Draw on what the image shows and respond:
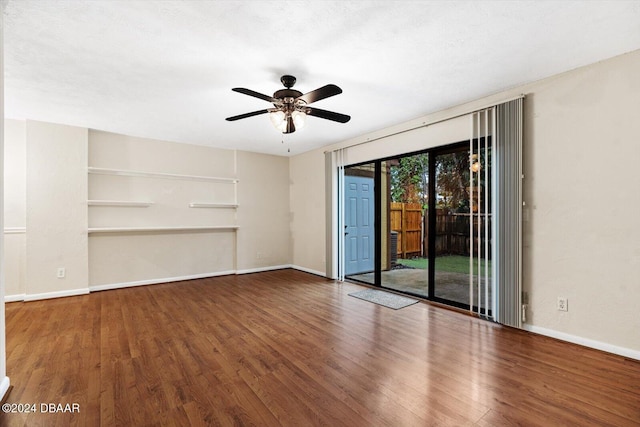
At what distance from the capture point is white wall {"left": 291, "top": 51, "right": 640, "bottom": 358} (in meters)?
2.49

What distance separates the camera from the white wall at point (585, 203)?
249cm

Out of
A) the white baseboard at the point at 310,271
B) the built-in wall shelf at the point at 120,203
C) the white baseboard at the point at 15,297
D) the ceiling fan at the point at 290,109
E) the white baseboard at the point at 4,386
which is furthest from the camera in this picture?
the white baseboard at the point at 310,271

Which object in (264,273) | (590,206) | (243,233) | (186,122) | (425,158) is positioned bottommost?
(264,273)

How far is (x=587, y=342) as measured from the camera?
8.79 ft

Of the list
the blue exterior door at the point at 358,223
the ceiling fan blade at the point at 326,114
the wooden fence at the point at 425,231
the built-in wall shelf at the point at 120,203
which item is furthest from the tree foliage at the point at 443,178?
the built-in wall shelf at the point at 120,203

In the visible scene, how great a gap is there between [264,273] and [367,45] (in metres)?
4.92

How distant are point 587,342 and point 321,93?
3349 millimetres

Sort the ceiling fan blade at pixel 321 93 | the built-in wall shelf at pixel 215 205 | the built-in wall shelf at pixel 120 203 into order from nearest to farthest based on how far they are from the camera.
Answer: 1. the ceiling fan blade at pixel 321 93
2. the built-in wall shelf at pixel 120 203
3. the built-in wall shelf at pixel 215 205

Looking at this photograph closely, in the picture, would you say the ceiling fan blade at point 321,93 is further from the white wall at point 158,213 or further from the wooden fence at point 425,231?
the white wall at point 158,213

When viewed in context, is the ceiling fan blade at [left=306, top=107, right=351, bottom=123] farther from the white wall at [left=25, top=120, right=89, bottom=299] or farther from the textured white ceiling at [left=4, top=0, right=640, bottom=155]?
the white wall at [left=25, top=120, right=89, bottom=299]

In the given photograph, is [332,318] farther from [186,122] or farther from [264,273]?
[186,122]

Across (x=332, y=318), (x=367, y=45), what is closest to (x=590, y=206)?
(x=367, y=45)

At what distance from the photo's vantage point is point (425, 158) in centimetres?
432

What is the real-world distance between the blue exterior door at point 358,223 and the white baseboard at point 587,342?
10.0 ft
